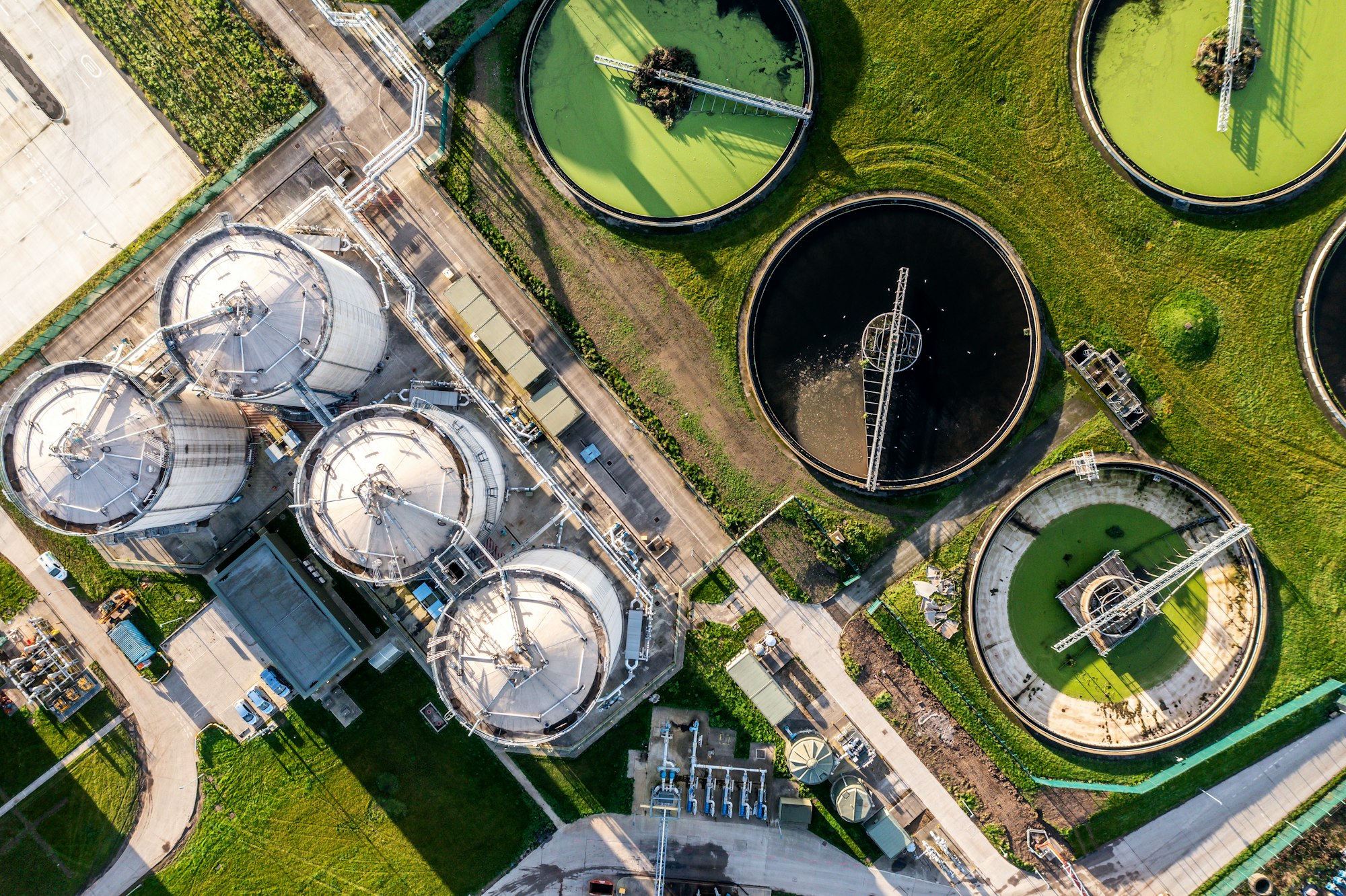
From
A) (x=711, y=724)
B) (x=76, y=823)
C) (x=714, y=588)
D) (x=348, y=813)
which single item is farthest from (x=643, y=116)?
(x=76, y=823)

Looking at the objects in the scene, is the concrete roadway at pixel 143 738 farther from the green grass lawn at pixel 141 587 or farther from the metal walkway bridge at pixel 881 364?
the metal walkway bridge at pixel 881 364

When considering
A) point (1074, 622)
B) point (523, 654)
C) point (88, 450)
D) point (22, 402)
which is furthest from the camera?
point (1074, 622)

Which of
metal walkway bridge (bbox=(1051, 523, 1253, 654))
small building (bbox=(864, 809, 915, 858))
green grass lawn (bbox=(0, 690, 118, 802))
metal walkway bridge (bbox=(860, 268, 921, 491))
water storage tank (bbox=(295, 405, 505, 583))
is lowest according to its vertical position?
small building (bbox=(864, 809, 915, 858))

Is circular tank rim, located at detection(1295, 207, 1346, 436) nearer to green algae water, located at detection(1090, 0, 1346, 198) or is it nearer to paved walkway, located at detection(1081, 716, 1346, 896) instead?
green algae water, located at detection(1090, 0, 1346, 198)

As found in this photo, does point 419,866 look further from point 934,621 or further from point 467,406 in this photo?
point 934,621

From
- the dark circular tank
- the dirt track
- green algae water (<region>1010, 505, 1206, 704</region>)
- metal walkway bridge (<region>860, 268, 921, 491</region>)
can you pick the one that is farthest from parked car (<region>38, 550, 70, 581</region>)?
the dark circular tank

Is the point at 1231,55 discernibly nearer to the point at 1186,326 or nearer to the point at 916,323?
the point at 1186,326

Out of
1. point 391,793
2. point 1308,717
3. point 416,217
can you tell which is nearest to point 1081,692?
point 1308,717
